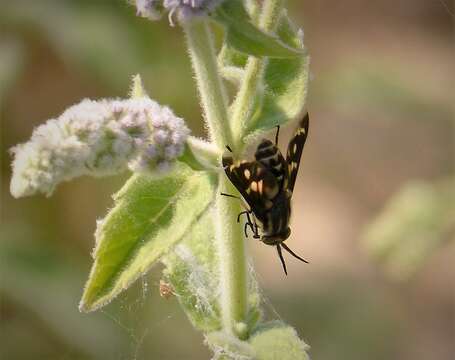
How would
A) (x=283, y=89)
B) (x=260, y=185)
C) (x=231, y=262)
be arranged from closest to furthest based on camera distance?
(x=260, y=185)
(x=231, y=262)
(x=283, y=89)

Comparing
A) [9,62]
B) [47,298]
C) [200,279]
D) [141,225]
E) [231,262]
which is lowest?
[47,298]

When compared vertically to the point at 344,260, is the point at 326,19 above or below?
above

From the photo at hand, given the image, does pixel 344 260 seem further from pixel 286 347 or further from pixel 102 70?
pixel 286 347

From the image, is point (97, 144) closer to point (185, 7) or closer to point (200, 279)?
point (185, 7)

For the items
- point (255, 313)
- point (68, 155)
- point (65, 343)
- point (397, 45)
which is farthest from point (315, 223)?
point (68, 155)

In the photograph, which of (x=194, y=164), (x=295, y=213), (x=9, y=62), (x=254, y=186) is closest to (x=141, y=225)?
(x=194, y=164)
